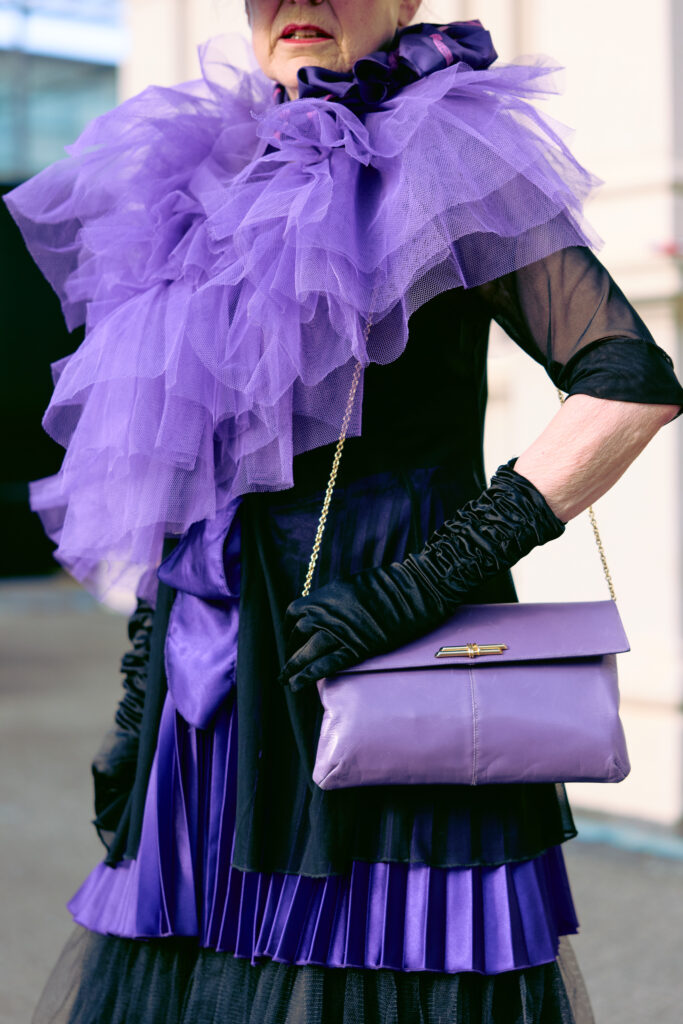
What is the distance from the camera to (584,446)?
1.34 meters

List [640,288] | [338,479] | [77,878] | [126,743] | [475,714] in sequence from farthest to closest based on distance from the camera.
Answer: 1. [640,288]
2. [77,878]
3. [126,743]
4. [338,479]
5. [475,714]

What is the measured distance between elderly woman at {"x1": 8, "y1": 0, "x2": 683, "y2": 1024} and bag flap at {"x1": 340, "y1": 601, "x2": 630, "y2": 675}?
30mm

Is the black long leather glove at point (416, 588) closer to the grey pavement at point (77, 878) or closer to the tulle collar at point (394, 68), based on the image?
the tulle collar at point (394, 68)

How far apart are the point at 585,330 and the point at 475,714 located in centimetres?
48

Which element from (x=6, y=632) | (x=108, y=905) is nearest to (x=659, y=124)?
(x=108, y=905)

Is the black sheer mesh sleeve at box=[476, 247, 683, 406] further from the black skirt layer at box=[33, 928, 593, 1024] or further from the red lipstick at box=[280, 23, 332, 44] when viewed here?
the black skirt layer at box=[33, 928, 593, 1024]

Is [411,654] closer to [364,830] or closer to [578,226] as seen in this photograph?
[364,830]

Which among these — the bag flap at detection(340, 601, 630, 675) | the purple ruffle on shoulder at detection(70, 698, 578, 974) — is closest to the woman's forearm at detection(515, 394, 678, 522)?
the bag flap at detection(340, 601, 630, 675)

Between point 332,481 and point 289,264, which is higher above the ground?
point 289,264

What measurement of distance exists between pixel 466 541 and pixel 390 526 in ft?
0.43

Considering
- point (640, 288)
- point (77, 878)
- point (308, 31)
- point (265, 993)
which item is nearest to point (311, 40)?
point (308, 31)

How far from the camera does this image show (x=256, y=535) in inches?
57.3

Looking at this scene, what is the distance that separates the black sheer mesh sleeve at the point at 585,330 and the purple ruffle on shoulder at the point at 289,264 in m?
0.04

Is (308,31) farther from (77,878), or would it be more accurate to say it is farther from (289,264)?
(77,878)
